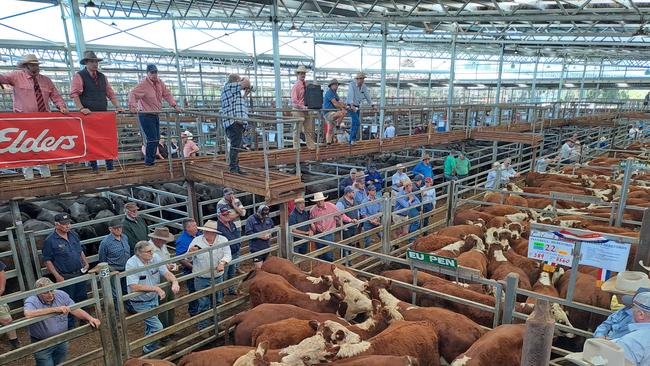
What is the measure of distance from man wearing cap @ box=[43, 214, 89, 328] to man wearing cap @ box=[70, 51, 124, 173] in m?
1.47

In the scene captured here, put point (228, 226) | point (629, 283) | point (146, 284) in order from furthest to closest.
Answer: point (228, 226) < point (146, 284) < point (629, 283)

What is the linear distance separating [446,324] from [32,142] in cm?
599

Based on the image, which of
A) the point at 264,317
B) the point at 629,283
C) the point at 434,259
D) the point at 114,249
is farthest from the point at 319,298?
the point at 629,283

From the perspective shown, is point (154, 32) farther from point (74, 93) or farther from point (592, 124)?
point (592, 124)

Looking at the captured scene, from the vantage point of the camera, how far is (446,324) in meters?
5.11

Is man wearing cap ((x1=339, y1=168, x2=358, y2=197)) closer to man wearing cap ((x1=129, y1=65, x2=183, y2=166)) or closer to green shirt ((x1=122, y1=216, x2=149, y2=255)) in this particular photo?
man wearing cap ((x1=129, y1=65, x2=183, y2=166))

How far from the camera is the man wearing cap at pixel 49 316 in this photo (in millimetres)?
4340

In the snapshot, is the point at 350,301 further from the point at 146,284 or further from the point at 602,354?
the point at 602,354

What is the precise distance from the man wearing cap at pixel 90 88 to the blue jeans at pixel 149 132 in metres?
0.45

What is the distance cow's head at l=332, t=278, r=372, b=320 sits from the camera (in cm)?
576

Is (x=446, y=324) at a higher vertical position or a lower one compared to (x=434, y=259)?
lower

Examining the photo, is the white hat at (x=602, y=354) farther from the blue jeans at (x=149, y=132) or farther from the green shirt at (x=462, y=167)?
the green shirt at (x=462, y=167)

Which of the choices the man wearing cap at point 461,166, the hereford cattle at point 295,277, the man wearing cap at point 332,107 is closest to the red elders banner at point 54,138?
the hereford cattle at point 295,277

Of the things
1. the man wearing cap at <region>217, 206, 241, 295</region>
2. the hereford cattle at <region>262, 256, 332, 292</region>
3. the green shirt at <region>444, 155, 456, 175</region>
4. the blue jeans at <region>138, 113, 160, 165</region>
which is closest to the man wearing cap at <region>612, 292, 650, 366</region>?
the hereford cattle at <region>262, 256, 332, 292</region>
